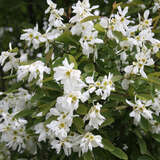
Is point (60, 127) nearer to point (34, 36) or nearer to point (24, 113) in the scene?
point (24, 113)

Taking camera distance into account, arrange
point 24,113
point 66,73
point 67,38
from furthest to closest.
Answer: point 24,113 → point 67,38 → point 66,73

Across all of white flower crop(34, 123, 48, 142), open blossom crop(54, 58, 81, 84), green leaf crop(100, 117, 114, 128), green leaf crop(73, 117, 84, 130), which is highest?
open blossom crop(54, 58, 81, 84)

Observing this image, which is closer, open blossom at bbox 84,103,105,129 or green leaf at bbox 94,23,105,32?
open blossom at bbox 84,103,105,129

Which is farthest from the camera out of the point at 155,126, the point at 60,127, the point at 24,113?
the point at 155,126

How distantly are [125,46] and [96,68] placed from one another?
0.22 meters

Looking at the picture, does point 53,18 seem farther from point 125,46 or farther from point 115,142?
point 115,142

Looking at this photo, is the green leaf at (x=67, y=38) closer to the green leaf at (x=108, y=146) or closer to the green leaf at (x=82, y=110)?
the green leaf at (x=82, y=110)

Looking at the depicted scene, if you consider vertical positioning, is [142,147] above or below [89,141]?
below

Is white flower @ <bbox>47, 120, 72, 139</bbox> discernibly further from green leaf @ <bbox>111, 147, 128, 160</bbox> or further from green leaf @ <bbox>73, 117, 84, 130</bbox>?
green leaf @ <bbox>111, 147, 128, 160</bbox>

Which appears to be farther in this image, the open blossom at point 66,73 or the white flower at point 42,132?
the white flower at point 42,132

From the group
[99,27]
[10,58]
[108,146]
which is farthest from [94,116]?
[10,58]

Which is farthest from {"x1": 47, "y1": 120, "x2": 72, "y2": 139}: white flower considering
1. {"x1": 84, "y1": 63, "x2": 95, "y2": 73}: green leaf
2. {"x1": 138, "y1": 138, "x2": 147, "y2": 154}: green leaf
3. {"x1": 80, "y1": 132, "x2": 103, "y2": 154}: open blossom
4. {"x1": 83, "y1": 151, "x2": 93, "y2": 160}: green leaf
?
{"x1": 138, "y1": 138, "x2": 147, "y2": 154}: green leaf

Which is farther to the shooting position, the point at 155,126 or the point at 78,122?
the point at 155,126

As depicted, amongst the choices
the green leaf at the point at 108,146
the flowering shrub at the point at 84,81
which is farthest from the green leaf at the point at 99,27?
the green leaf at the point at 108,146
